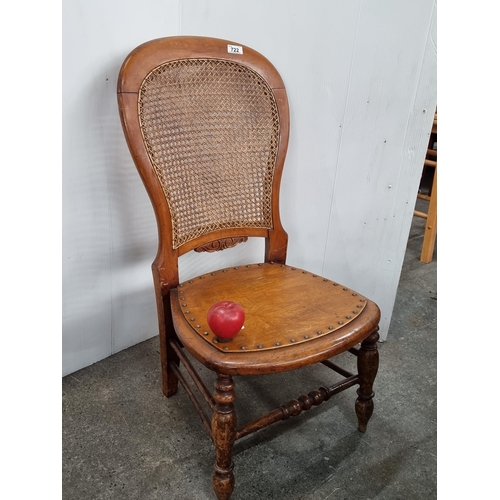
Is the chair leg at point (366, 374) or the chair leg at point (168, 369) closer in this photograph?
the chair leg at point (366, 374)

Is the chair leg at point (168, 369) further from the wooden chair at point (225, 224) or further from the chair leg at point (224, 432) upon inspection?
the chair leg at point (224, 432)

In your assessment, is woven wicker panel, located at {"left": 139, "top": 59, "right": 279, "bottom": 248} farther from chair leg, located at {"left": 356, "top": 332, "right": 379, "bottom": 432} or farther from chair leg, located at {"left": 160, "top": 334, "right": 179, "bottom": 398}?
chair leg, located at {"left": 356, "top": 332, "right": 379, "bottom": 432}

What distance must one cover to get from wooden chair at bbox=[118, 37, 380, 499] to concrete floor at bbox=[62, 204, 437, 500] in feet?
0.35

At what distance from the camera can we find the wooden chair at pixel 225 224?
3.76ft

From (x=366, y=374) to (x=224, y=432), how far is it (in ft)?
1.64

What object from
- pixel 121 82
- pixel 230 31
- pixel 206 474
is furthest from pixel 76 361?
pixel 230 31

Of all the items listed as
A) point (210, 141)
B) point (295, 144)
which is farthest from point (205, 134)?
point (295, 144)

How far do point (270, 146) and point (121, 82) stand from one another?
508 millimetres

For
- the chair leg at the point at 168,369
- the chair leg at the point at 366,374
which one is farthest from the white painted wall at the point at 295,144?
the chair leg at the point at 366,374

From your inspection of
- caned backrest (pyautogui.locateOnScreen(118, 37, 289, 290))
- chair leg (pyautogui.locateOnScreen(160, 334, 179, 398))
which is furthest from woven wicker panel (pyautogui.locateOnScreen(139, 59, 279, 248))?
chair leg (pyautogui.locateOnScreen(160, 334, 179, 398))

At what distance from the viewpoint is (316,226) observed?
1.95 metres

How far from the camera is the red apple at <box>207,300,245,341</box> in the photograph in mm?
1071
